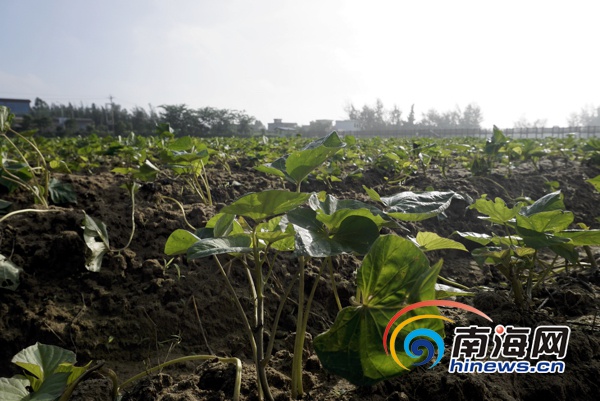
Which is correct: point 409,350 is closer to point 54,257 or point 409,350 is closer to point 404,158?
point 54,257

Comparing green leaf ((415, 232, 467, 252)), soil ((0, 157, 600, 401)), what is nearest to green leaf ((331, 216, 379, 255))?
green leaf ((415, 232, 467, 252))

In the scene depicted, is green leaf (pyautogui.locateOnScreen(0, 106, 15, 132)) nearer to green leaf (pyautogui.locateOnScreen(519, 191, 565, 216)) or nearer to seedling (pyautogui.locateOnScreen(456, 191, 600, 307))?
seedling (pyautogui.locateOnScreen(456, 191, 600, 307))

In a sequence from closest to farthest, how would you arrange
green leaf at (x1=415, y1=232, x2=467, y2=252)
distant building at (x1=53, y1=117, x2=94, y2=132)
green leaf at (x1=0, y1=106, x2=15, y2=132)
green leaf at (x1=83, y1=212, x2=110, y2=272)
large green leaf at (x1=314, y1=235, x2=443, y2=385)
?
large green leaf at (x1=314, y1=235, x2=443, y2=385), green leaf at (x1=415, y1=232, x2=467, y2=252), green leaf at (x1=83, y1=212, x2=110, y2=272), green leaf at (x1=0, y1=106, x2=15, y2=132), distant building at (x1=53, y1=117, x2=94, y2=132)

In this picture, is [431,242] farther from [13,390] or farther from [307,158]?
[13,390]

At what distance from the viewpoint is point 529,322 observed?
1.31 meters

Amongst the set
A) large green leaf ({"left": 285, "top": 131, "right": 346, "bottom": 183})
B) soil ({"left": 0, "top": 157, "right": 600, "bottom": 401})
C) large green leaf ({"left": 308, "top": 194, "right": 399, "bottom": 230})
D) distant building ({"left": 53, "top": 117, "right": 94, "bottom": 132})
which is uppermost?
distant building ({"left": 53, "top": 117, "right": 94, "bottom": 132})

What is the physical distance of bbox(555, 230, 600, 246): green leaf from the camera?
1.08 meters

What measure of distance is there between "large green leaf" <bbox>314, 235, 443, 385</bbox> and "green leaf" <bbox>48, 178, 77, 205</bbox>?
1.98 metres

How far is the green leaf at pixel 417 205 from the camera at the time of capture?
869mm

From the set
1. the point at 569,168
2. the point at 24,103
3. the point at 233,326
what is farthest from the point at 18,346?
the point at 24,103

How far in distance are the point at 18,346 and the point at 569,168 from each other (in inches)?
219

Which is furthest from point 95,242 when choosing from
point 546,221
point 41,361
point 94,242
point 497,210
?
point 546,221

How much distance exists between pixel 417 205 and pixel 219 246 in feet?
1.40

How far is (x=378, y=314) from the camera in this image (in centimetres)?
73
